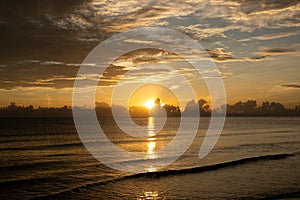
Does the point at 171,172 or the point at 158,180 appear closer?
the point at 158,180

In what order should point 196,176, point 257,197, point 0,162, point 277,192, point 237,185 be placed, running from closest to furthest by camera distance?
point 257,197 → point 277,192 → point 237,185 → point 196,176 → point 0,162

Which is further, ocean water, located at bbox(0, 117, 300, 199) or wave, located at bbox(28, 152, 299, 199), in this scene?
wave, located at bbox(28, 152, 299, 199)

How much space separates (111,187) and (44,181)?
5750 millimetres


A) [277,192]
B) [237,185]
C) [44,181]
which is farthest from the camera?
[44,181]

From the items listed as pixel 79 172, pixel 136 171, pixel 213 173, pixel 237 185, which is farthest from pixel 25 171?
pixel 237 185

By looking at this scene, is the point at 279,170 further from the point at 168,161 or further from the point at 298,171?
→ the point at 168,161

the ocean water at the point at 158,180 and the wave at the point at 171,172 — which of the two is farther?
the wave at the point at 171,172

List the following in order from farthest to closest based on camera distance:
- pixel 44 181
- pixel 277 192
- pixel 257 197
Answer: pixel 44 181, pixel 277 192, pixel 257 197

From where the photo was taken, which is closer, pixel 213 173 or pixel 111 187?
pixel 111 187

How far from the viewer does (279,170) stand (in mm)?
28312

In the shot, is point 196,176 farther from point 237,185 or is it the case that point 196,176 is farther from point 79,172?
point 79,172

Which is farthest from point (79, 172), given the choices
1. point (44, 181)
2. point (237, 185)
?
point (237, 185)

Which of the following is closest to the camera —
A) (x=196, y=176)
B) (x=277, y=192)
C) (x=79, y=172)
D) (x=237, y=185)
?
(x=277, y=192)

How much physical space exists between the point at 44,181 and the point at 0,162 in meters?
12.6
